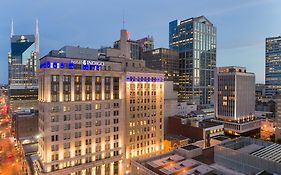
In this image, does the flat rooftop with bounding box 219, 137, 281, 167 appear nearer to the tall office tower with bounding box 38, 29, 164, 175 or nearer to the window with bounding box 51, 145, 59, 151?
the tall office tower with bounding box 38, 29, 164, 175

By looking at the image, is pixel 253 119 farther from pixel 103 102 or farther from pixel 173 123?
pixel 103 102

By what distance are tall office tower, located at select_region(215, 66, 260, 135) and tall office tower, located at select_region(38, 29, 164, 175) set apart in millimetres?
78657

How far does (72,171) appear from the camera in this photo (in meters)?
73.0

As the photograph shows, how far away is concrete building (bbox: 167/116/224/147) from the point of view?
4412 inches

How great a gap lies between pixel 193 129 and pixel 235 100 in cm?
5889

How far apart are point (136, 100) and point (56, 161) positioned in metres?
42.4

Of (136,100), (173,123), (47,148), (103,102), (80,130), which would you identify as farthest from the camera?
(173,123)

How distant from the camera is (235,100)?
153125 millimetres

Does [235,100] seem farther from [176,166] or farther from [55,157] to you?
[55,157]

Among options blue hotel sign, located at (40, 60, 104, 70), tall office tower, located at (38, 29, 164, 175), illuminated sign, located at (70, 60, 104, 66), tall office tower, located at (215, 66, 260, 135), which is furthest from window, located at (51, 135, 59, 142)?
tall office tower, located at (215, 66, 260, 135)

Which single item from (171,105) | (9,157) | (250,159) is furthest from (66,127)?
(171,105)

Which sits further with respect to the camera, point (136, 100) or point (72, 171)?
point (136, 100)

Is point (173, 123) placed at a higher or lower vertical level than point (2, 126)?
higher

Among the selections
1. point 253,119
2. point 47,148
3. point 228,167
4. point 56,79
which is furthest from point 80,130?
point 253,119
